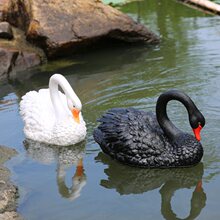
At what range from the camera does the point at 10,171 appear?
5402 millimetres

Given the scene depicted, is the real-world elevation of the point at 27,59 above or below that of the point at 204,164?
below

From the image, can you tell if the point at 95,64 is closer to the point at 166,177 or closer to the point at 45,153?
the point at 45,153

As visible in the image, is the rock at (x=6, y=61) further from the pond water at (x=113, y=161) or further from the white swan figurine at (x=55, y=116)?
the white swan figurine at (x=55, y=116)

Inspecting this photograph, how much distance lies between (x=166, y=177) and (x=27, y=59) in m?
4.92

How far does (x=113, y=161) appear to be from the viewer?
18.1 feet

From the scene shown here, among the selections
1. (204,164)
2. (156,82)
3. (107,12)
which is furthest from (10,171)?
(107,12)

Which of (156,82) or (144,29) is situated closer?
(156,82)

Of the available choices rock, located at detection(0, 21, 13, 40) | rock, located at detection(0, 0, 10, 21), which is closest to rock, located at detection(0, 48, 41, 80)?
rock, located at detection(0, 21, 13, 40)

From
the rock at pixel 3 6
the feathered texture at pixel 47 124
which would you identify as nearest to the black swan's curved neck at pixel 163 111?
the feathered texture at pixel 47 124

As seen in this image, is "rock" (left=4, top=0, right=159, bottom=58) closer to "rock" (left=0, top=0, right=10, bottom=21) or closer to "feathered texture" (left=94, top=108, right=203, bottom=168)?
"rock" (left=0, top=0, right=10, bottom=21)

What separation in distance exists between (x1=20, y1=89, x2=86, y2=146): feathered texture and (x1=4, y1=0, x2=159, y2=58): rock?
3.05 meters

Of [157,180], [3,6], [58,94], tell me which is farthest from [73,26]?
[157,180]

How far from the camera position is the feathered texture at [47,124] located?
5879mm

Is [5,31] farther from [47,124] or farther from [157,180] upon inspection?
[157,180]
